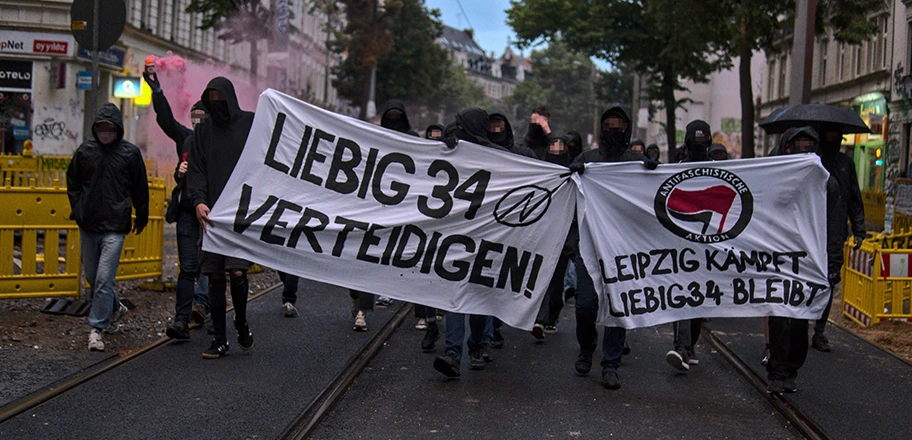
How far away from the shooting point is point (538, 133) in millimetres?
10266

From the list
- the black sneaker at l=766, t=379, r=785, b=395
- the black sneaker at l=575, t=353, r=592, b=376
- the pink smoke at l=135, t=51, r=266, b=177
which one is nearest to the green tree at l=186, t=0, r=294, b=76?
the pink smoke at l=135, t=51, r=266, b=177

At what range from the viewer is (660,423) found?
594 centimetres

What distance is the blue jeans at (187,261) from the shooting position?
8031 mm

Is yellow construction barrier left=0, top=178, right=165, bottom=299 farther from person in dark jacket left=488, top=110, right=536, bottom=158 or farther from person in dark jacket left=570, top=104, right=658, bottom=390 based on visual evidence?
person in dark jacket left=570, top=104, right=658, bottom=390

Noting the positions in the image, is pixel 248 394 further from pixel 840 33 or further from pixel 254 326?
pixel 840 33

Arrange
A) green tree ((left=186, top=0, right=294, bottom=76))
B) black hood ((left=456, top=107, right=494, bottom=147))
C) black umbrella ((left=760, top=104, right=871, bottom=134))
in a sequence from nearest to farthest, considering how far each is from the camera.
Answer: black hood ((left=456, top=107, right=494, bottom=147)) < black umbrella ((left=760, top=104, right=871, bottom=134)) < green tree ((left=186, top=0, right=294, bottom=76))

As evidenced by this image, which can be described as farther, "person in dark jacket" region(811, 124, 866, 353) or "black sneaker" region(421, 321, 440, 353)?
"black sneaker" region(421, 321, 440, 353)

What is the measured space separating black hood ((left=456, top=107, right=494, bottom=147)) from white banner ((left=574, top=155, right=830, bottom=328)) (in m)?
0.97

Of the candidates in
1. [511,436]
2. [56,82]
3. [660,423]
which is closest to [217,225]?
[511,436]

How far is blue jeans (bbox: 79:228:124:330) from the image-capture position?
298 inches

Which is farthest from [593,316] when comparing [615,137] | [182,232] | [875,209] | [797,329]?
[875,209]

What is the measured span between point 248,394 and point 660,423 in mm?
2444

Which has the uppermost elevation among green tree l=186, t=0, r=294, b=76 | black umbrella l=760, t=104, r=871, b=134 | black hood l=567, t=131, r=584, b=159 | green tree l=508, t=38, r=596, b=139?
green tree l=508, t=38, r=596, b=139

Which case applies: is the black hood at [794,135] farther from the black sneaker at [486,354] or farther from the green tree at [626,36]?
the green tree at [626,36]
